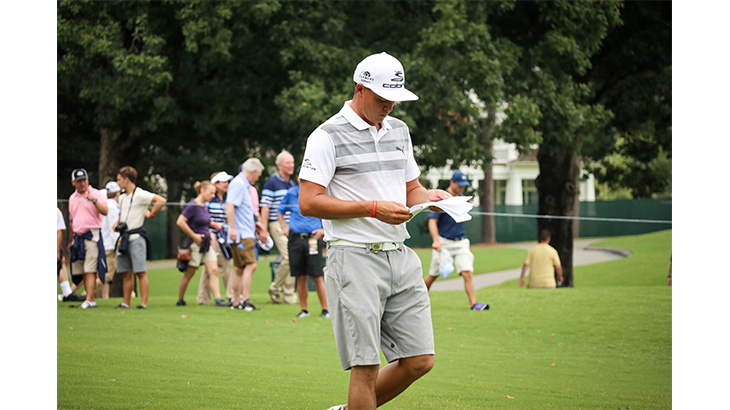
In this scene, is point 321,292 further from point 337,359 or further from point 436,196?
point 436,196

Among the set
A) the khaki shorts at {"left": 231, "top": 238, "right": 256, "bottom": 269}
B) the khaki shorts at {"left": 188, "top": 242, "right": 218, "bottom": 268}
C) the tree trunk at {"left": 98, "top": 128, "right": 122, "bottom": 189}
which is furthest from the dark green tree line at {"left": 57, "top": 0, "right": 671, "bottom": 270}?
the khaki shorts at {"left": 231, "top": 238, "right": 256, "bottom": 269}

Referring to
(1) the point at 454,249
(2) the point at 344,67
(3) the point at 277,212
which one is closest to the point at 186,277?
(3) the point at 277,212

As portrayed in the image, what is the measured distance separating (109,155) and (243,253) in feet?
33.6

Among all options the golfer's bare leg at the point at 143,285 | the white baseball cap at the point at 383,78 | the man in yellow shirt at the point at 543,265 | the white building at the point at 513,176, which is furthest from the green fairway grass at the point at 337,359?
the white building at the point at 513,176

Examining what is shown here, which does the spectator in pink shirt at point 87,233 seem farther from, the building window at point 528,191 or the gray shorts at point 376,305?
the building window at point 528,191

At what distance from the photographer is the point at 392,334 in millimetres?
4828

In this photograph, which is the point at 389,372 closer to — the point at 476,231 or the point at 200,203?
the point at 200,203

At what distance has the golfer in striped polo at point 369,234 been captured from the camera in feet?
15.2

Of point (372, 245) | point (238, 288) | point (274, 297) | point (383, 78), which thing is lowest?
point (274, 297)

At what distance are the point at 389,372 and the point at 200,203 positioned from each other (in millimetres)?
8860

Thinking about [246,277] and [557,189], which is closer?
[246,277]

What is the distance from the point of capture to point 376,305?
15.4 feet

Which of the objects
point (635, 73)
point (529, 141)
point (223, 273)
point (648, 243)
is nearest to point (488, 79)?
point (529, 141)

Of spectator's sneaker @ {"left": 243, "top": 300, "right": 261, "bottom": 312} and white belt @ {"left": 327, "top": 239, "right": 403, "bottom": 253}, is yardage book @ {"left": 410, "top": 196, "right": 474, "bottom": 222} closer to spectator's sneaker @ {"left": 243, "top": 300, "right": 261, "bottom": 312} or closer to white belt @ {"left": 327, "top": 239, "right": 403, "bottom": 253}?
white belt @ {"left": 327, "top": 239, "right": 403, "bottom": 253}
